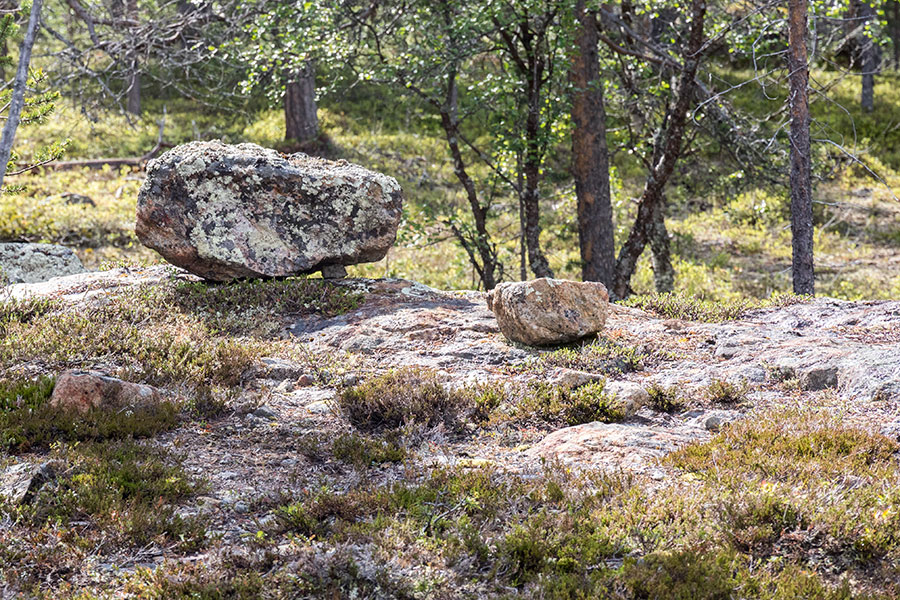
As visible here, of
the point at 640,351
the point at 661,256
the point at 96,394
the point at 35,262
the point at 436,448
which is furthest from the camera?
the point at 661,256

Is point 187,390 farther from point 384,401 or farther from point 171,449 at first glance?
point 384,401

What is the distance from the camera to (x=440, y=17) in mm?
12266

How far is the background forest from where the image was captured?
37.3 ft

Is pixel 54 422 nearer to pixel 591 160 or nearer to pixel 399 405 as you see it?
pixel 399 405

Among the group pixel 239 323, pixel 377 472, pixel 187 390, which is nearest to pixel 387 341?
pixel 239 323

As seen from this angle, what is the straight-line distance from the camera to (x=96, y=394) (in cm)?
574

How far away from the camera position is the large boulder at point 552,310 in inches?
297

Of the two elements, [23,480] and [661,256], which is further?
[661,256]

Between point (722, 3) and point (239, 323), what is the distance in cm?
1178

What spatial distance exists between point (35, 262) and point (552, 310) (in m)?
7.79

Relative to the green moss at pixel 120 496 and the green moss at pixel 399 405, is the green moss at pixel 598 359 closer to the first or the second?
the green moss at pixel 399 405

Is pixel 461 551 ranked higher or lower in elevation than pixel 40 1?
lower

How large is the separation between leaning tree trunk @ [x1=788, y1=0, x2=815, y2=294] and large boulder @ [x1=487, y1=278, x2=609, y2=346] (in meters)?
3.72

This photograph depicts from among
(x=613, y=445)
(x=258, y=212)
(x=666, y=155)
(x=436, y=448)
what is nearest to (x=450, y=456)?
(x=436, y=448)
